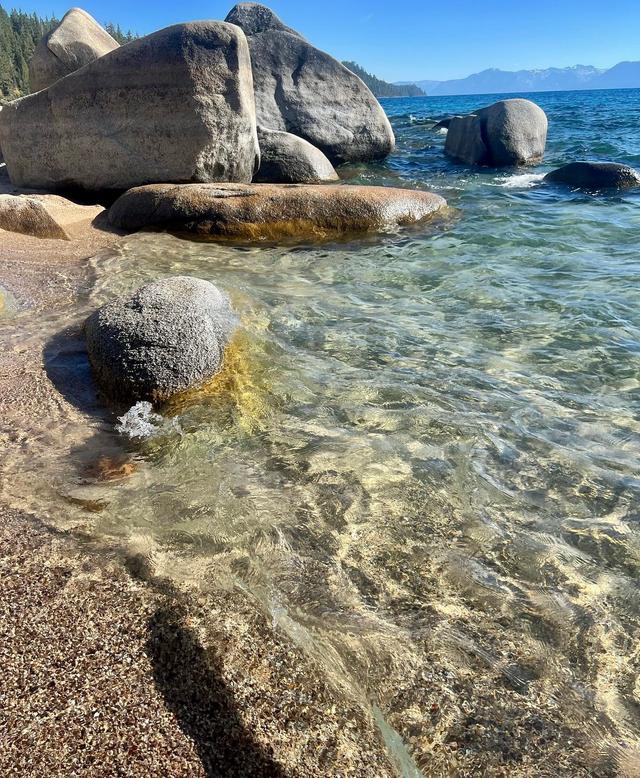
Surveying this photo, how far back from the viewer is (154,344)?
11.0ft

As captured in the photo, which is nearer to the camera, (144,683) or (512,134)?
(144,683)

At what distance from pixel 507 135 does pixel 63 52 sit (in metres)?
10.2

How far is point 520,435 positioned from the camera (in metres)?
3.02

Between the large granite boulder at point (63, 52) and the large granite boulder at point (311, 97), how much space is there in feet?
11.7

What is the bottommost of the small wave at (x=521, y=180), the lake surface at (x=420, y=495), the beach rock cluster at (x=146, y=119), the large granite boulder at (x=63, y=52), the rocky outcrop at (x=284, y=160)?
the lake surface at (x=420, y=495)

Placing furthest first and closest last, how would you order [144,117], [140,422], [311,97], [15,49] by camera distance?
[15,49], [311,97], [144,117], [140,422]

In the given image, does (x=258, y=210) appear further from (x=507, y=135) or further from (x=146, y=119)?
(x=507, y=135)

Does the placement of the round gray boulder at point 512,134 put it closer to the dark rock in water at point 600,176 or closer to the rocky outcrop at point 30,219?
the dark rock in water at point 600,176

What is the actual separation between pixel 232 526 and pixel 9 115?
344 inches

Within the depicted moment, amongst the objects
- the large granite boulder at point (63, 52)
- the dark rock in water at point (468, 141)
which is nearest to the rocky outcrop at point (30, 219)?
the large granite boulder at point (63, 52)

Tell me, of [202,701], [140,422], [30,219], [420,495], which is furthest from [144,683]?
[30,219]

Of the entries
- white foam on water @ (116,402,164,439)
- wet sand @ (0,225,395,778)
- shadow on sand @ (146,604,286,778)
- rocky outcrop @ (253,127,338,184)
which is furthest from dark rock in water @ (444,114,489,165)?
shadow on sand @ (146,604,286,778)

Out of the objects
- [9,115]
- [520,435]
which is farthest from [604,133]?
[520,435]

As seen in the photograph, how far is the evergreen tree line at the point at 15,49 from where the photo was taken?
66.9 metres
